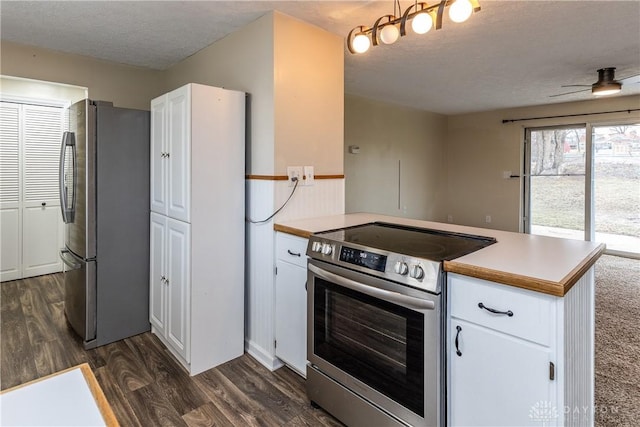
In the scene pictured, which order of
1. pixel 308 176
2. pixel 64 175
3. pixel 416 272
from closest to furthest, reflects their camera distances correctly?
pixel 416 272
pixel 308 176
pixel 64 175

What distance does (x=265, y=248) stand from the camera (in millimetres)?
2428

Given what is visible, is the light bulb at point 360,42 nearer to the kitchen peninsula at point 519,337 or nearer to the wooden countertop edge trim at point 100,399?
the kitchen peninsula at point 519,337

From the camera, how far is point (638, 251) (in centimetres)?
540

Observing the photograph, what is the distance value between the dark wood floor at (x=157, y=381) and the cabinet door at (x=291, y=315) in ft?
0.53

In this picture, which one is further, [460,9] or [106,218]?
[106,218]

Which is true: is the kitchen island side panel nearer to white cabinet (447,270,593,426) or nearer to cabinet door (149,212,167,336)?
white cabinet (447,270,593,426)

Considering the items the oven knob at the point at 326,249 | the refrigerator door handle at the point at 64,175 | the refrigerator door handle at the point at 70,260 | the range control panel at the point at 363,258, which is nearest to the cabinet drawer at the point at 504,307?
the range control panel at the point at 363,258

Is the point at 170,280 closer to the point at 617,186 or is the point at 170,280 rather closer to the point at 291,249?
the point at 291,249

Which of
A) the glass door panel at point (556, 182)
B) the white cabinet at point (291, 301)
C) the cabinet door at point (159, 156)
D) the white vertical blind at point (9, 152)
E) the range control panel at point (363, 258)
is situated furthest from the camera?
the glass door panel at point (556, 182)

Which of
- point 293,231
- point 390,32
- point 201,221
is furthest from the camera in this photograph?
point 201,221

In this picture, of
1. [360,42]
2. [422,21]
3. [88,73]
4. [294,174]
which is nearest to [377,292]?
[294,174]

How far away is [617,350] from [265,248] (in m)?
2.66

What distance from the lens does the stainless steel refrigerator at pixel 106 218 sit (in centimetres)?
255

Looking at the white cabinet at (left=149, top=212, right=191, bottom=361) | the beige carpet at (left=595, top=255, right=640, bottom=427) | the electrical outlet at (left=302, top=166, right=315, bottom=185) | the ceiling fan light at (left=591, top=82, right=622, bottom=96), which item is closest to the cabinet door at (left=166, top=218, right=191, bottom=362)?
the white cabinet at (left=149, top=212, right=191, bottom=361)
